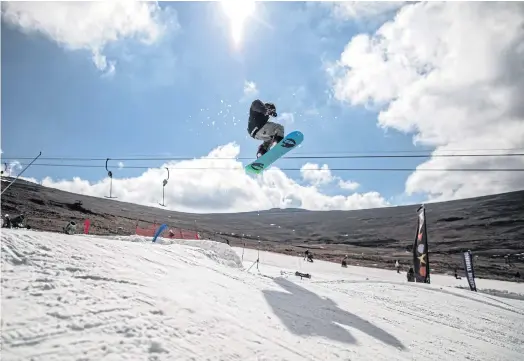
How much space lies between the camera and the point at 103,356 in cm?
369

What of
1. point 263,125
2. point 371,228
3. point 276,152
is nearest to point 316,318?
point 263,125

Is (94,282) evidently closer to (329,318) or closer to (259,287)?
(259,287)

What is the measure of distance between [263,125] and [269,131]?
0.49 metres

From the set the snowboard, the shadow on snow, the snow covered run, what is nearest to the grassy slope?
the snowboard

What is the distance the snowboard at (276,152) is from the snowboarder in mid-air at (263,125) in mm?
273

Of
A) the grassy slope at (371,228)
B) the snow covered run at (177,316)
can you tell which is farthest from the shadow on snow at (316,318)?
the grassy slope at (371,228)

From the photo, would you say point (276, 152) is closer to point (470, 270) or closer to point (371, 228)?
point (470, 270)

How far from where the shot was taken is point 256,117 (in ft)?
40.4

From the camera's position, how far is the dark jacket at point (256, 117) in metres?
12.1

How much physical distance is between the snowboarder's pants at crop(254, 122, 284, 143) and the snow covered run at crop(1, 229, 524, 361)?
5.34 metres

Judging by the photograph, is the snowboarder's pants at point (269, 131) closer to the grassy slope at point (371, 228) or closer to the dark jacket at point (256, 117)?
the dark jacket at point (256, 117)

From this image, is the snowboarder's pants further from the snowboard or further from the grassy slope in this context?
the grassy slope

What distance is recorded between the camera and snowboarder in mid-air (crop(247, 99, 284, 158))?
12.1m

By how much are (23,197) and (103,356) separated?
64.4m
